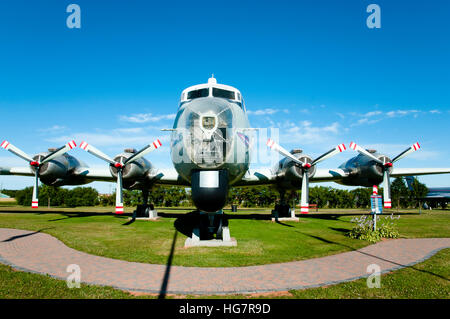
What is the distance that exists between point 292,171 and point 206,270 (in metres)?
11.8

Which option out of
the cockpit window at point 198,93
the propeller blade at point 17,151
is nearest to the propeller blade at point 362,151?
the cockpit window at point 198,93

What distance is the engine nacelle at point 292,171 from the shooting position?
56.3 ft

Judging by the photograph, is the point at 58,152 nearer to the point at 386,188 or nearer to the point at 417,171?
the point at 386,188

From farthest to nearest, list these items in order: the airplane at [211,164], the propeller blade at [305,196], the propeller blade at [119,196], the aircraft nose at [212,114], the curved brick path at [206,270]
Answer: the propeller blade at [305,196] → the propeller blade at [119,196] → the airplane at [211,164] → the aircraft nose at [212,114] → the curved brick path at [206,270]

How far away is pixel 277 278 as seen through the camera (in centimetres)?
605

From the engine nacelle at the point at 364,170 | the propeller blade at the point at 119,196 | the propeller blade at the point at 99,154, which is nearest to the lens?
the propeller blade at the point at 119,196

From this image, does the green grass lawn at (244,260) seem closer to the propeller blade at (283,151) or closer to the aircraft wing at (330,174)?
the propeller blade at (283,151)

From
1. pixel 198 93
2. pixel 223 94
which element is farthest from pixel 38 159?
pixel 223 94

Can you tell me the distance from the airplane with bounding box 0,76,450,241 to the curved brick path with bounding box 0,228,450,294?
2626 millimetres

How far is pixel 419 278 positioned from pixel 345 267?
5.16 feet

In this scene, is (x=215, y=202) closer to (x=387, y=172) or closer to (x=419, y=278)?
(x=419, y=278)

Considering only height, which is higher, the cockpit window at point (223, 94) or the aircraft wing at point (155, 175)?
the cockpit window at point (223, 94)
